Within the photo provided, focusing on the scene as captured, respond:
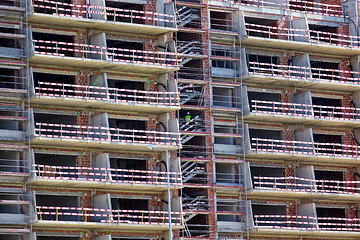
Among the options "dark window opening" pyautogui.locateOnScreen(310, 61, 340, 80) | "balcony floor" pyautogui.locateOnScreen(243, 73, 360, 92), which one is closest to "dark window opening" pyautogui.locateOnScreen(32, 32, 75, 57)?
"balcony floor" pyautogui.locateOnScreen(243, 73, 360, 92)

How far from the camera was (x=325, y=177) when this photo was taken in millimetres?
89312

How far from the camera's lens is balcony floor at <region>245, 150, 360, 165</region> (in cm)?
8268

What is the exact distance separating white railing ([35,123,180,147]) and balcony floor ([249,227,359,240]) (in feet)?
30.9

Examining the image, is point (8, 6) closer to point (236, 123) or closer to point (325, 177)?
point (236, 123)

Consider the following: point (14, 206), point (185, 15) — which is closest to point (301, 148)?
point (185, 15)

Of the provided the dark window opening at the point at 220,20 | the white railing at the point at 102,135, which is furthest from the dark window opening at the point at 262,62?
the white railing at the point at 102,135

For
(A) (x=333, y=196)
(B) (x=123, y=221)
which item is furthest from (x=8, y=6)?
(A) (x=333, y=196)

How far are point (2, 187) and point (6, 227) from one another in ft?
8.95

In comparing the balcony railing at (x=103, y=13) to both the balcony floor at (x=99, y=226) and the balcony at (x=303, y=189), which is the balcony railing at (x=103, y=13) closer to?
the balcony at (x=303, y=189)

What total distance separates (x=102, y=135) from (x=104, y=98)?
2576 millimetres

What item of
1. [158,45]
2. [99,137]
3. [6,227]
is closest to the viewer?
[6,227]

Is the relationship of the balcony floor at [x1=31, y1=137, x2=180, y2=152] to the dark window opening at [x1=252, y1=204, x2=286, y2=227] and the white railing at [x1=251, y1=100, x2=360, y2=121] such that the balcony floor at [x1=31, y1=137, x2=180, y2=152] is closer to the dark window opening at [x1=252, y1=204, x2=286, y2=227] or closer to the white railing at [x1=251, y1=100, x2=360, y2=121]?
the white railing at [x1=251, y1=100, x2=360, y2=121]

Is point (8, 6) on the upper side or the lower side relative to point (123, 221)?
upper

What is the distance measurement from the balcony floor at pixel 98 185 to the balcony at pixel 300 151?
8.76m
